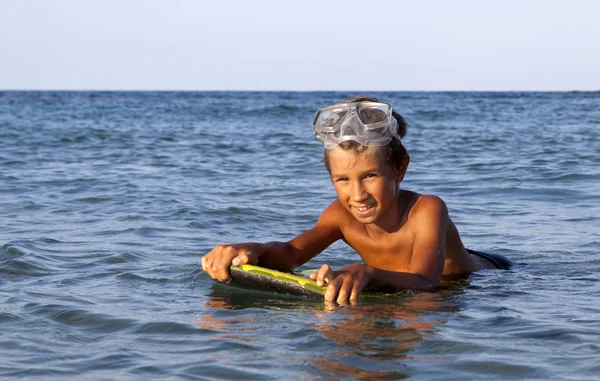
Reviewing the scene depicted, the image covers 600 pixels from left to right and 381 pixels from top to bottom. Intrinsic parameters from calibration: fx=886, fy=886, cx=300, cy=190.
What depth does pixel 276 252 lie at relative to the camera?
5117 millimetres

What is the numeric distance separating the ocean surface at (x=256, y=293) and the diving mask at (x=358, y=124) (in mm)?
841

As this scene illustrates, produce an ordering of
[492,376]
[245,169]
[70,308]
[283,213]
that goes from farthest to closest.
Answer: [245,169] < [283,213] < [70,308] < [492,376]

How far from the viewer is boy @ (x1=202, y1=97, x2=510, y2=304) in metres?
4.46

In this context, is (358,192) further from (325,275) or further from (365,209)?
(325,275)

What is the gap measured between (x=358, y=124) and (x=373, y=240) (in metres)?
0.80

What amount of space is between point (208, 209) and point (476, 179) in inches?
158

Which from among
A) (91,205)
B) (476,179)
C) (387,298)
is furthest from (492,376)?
(476,179)

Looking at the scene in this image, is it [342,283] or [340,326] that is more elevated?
[342,283]

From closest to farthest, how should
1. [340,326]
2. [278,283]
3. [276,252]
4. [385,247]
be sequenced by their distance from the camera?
[340,326], [278,283], [385,247], [276,252]

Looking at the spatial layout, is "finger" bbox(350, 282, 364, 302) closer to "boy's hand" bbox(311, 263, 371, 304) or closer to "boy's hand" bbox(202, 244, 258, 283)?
"boy's hand" bbox(311, 263, 371, 304)

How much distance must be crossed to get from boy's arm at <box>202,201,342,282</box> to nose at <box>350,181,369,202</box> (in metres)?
0.66

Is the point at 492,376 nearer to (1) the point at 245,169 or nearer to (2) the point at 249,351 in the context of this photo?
(2) the point at 249,351

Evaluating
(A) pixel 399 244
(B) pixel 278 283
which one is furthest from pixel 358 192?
(B) pixel 278 283

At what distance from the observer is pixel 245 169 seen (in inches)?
501
